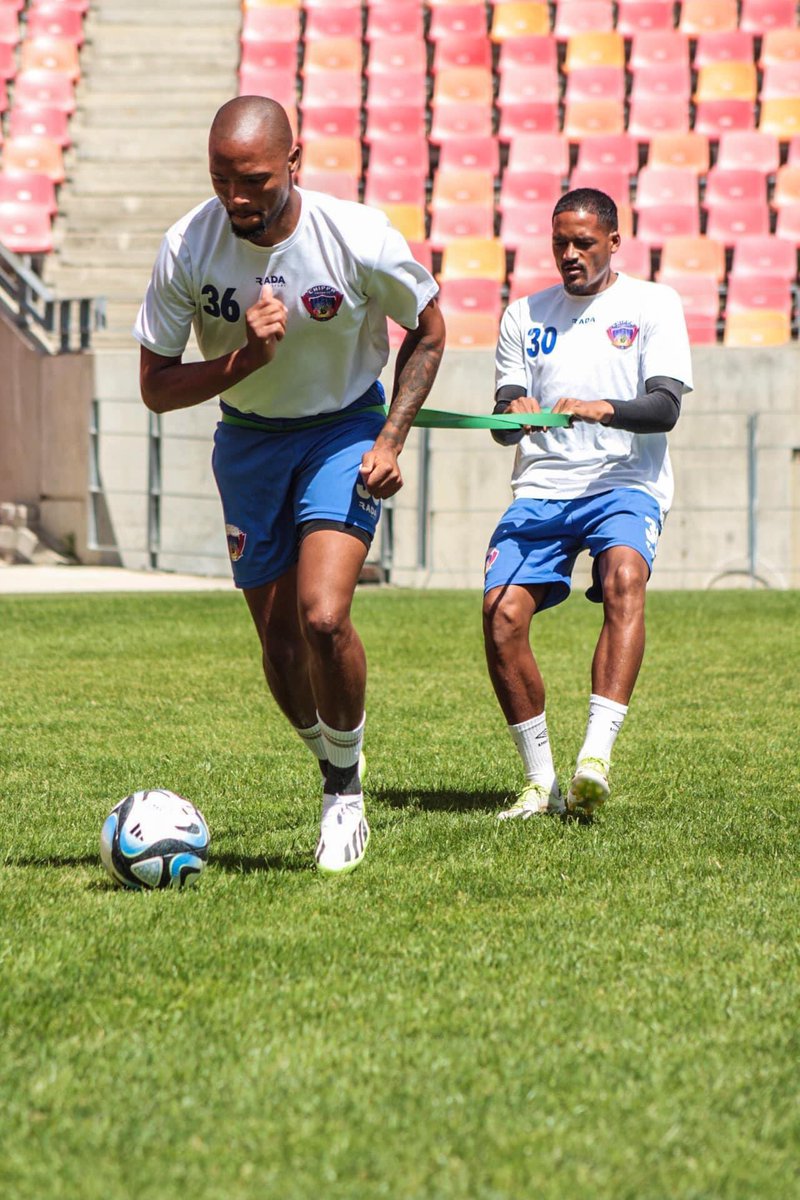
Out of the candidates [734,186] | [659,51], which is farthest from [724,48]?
[734,186]

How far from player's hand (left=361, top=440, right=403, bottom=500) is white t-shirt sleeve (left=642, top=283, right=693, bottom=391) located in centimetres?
125

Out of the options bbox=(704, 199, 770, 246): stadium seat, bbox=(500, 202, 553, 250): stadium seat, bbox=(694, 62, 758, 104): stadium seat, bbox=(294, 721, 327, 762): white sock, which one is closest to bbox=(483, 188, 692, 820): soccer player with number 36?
bbox=(294, 721, 327, 762): white sock

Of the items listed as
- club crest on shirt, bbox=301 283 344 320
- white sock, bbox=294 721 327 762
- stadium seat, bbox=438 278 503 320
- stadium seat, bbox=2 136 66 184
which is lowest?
white sock, bbox=294 721 327 762

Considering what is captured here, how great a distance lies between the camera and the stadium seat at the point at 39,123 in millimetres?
20125

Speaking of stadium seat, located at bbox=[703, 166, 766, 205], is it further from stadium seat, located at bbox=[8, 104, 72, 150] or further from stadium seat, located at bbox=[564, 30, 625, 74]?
stadium seat, located at bbox=[8, 104, 72, 150]

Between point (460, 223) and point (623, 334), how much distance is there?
13.8 metres

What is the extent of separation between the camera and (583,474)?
17.9ft

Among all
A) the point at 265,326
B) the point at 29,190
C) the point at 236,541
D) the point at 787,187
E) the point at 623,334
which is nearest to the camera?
the point at 265,326

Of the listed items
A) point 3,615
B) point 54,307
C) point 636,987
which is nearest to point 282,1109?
point 636,987

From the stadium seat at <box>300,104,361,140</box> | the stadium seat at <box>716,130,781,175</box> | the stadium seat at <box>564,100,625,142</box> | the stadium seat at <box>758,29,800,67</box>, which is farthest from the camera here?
the stadium seat at <box>758,29,800,67</box>

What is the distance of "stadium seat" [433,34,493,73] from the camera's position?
20.5m

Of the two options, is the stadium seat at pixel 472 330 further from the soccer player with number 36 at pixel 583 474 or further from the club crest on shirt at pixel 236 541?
the club crest on shirt at pixel 236 541

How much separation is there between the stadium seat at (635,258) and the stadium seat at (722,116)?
2579 millimetres

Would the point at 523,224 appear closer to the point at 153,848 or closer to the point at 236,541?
the point at 236,541
